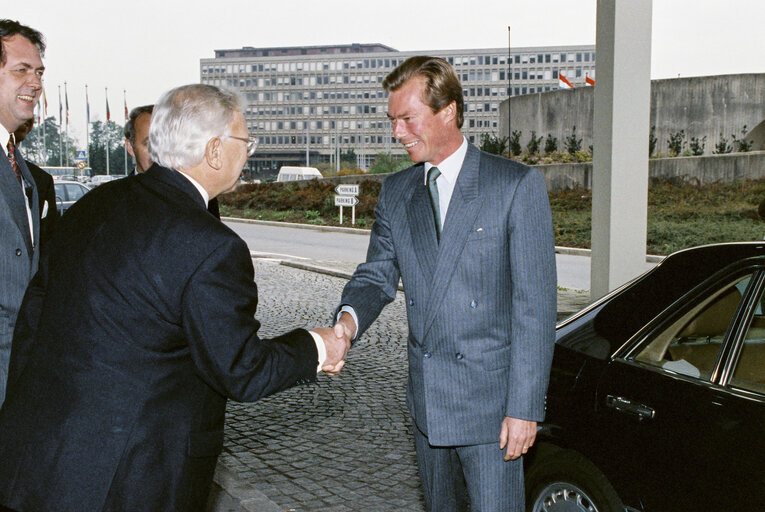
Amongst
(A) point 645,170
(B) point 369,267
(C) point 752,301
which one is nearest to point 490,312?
(B) point 369,267

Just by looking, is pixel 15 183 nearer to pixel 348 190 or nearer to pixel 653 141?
pixel 348 190

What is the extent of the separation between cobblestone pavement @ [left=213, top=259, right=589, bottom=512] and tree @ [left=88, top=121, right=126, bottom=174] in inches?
4032

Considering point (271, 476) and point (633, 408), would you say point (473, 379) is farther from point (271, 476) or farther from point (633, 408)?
point (271, 476)

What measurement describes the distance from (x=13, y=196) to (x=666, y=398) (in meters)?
2.62

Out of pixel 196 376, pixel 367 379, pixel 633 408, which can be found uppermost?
pixel 196 376

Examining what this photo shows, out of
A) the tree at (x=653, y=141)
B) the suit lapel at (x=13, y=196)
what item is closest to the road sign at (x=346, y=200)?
the tree at (x=653, y=141)

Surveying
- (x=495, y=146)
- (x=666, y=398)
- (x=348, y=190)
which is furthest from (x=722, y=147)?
(x=666, y=398)

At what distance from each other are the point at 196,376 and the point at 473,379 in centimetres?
95

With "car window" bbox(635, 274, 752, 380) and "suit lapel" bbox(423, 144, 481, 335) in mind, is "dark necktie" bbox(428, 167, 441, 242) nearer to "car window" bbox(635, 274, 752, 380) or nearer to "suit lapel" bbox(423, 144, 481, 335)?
"suit lapel" bbox(423, 144, 481, 335)

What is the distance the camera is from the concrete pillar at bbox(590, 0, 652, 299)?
26.2ft

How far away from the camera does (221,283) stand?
2033mm

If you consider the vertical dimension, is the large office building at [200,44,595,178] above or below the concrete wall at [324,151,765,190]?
above

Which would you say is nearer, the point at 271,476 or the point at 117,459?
the point at 117,459

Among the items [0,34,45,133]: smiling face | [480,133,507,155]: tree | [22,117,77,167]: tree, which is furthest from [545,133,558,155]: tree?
[22,117,77,167]: tree
